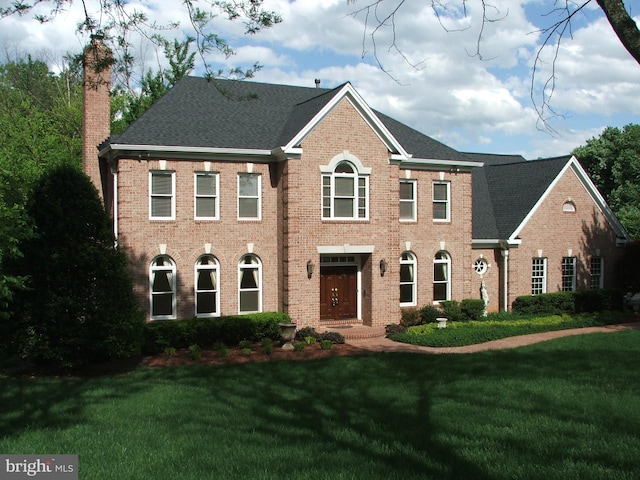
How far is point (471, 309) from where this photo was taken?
26.3 m

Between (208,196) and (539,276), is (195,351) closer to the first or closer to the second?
(208,196)

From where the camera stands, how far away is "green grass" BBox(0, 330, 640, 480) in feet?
26.9

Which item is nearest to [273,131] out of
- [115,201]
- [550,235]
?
[115,201]

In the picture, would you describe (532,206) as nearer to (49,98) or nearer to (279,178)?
(279,178)

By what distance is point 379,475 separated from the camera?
772 cm

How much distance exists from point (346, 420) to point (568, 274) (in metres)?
22.1

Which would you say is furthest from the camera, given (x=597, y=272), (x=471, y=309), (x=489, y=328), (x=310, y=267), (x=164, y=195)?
(x=597, y=272)

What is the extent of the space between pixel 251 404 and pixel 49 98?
4410 centimetres

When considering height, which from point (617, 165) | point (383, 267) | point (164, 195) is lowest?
point (383, 267)

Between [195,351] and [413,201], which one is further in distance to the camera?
[413,201]

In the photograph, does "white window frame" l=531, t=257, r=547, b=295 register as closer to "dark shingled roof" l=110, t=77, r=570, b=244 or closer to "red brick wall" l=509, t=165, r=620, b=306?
"red brick wall" l=509, t=165, r=620, b=306

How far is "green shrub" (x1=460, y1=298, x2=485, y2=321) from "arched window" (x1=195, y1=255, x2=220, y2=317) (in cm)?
1002

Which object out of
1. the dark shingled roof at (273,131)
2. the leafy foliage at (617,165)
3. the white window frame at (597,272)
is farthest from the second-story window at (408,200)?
the leafy foliage at (617,165)

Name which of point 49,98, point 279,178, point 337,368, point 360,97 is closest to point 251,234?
point 279,178
